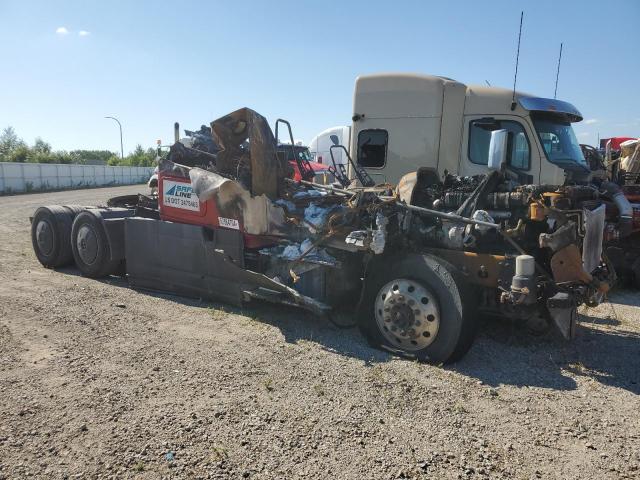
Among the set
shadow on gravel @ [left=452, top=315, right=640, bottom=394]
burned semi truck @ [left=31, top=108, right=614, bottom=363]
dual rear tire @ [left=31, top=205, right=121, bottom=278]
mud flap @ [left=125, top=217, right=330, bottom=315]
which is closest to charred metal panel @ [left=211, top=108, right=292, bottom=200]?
burned semi truck @ [left=31, top=108, right=614, bottom=363]

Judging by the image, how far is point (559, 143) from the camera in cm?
773

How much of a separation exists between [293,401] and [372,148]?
6.05 metres

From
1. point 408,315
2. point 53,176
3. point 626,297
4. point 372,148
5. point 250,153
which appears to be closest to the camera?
point 408,315

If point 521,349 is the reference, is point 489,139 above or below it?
above

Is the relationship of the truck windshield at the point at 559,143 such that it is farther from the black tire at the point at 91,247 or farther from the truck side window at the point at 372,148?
the black tire at the point at 91,247

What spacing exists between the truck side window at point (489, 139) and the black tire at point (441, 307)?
3905mm

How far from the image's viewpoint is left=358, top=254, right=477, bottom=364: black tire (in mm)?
4332

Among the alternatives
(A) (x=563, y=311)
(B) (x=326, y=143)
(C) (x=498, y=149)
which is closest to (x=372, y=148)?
(C) (x=498, y=149)

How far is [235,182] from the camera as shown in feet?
18.9

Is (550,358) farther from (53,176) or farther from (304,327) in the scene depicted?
(53,176)

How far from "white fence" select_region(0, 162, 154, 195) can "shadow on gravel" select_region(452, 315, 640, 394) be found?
30.4m

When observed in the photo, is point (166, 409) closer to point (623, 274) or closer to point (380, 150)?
point (380, 150)

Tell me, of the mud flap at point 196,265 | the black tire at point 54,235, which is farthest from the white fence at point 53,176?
the mud flap at point 196,265

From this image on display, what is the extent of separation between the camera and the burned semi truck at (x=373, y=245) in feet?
14.3
